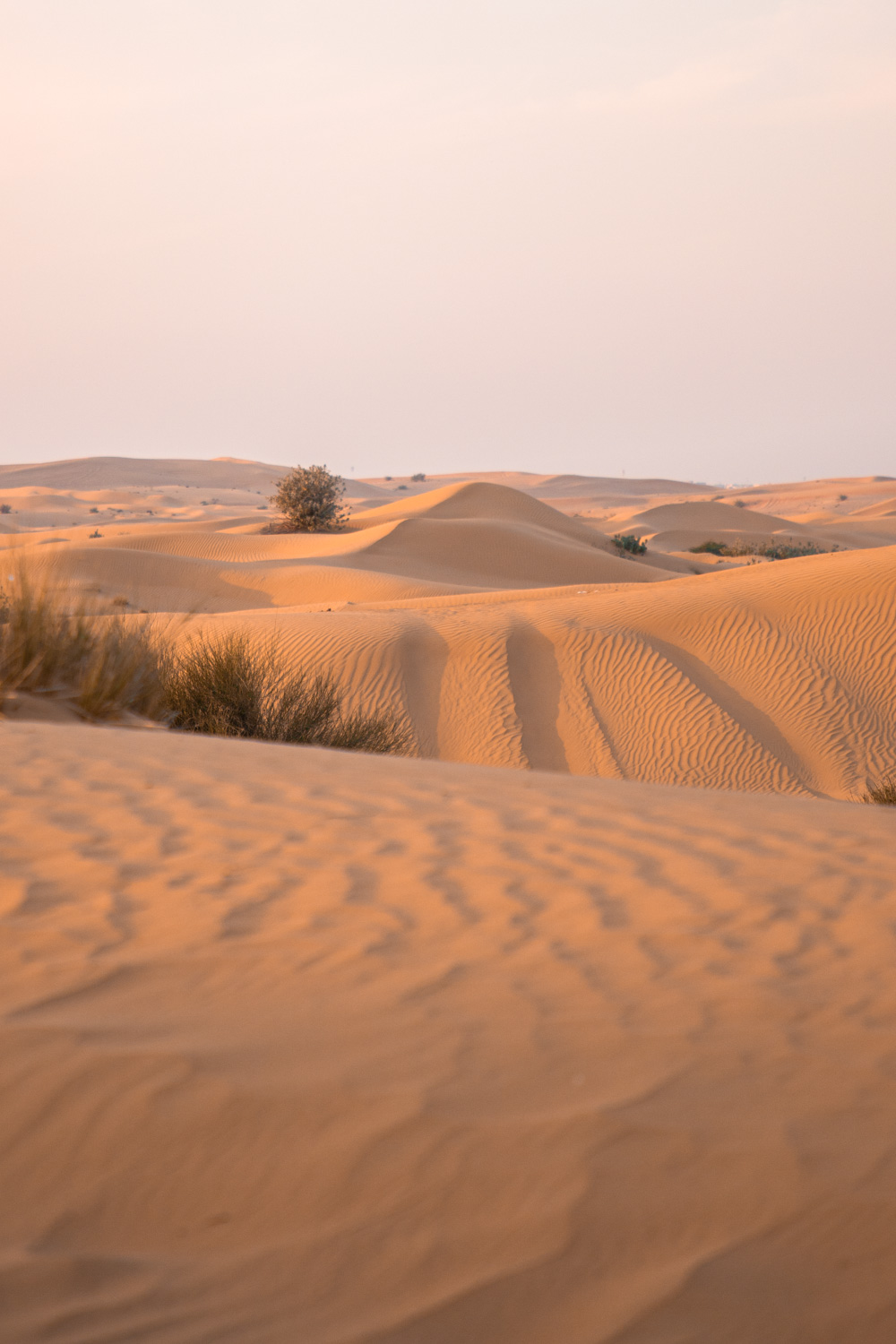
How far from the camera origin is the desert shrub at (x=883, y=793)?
872 cm

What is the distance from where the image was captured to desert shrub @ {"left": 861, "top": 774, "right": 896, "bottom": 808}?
28.6ft

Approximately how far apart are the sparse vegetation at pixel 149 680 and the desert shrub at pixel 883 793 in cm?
423

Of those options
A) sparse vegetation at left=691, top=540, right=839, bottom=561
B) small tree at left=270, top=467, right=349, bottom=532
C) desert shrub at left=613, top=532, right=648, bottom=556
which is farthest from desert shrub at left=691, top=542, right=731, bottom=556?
small tree at left=270, top=467, right=349, bottom=532

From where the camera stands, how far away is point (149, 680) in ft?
25.5

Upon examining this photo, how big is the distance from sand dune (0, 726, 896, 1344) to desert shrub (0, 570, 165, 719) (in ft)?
10.4

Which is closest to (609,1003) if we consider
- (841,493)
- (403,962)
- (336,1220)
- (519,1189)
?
(403,962)

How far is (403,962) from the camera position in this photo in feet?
8.89

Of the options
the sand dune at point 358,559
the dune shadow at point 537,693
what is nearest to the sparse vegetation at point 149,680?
the dune shadow at point 537,693

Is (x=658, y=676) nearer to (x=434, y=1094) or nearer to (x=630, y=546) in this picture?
(x=434, y=1094)

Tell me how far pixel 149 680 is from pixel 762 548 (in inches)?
1137

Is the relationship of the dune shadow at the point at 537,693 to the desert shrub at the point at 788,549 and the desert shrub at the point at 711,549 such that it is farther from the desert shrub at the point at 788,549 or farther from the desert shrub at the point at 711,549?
the desert shrub at the point at 711,549

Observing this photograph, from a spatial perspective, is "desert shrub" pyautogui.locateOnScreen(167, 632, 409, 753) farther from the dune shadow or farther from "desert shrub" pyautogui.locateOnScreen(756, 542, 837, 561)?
"desert shrub" pyautogui.locateOnScreen(756, 542, 837, 561)

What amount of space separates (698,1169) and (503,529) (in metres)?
26.2

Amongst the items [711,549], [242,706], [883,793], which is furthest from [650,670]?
[711,549]
